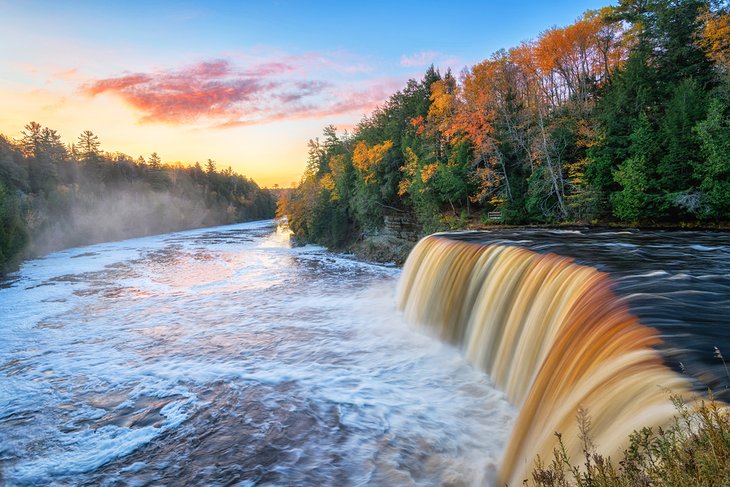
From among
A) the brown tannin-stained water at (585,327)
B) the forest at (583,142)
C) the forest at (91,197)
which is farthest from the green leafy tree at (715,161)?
the forest at (91,197)

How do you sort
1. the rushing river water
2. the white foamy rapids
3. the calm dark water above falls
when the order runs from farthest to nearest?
the white foamy rapids, the rushing river water, the calm dark water above falls

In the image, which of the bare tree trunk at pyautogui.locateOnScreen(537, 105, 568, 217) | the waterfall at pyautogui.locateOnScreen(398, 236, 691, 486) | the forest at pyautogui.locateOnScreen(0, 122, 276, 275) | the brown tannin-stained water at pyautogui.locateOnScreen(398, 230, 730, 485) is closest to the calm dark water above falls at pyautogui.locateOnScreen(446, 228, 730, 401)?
the brown tannin-stained water at pyautogui.locateOnScreen(398, 230, 730, 485)

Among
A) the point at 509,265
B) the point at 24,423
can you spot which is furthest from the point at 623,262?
the point at 24,423

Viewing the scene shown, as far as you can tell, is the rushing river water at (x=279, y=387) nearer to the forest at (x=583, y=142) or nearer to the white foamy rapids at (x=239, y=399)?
the white foamy rapids at (x=239, y=399)

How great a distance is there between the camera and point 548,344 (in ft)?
21.0

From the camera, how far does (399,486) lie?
5051 mm

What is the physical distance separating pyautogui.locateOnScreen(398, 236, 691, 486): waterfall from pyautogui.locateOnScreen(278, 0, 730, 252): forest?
488 inches

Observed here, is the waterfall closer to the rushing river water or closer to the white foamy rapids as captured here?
the rushing river water

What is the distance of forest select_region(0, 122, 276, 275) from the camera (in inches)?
1547

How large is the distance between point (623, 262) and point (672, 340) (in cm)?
528

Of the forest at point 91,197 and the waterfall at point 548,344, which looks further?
the forest at point 91,197

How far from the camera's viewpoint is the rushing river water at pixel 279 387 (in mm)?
5438

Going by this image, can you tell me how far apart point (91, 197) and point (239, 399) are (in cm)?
6885

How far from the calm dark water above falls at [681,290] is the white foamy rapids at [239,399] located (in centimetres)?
290
